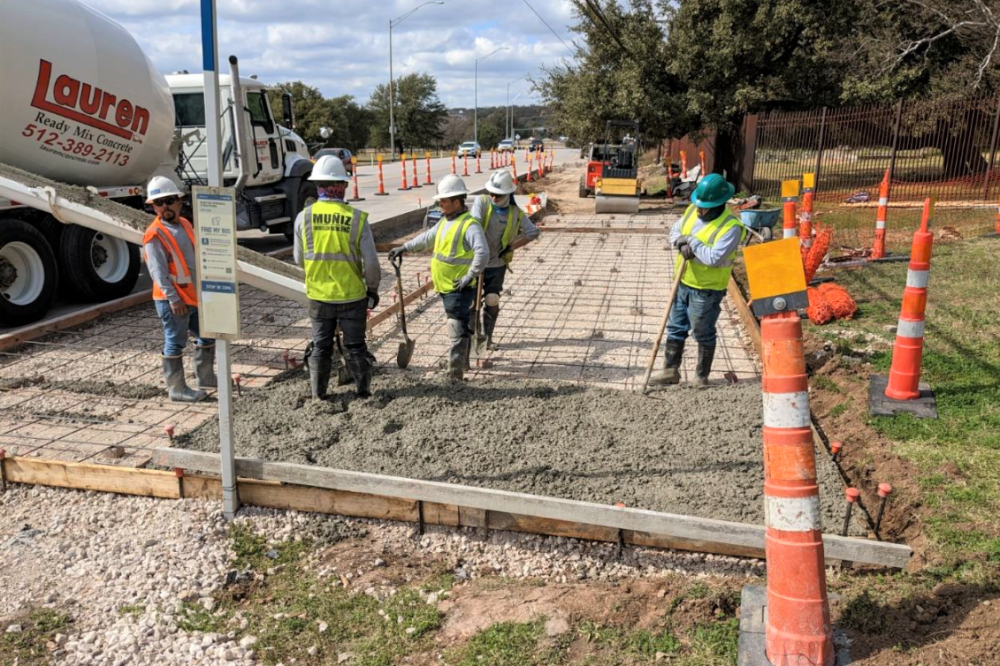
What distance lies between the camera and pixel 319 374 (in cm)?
526

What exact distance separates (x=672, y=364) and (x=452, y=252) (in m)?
1.96

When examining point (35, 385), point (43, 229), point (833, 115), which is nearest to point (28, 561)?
point (35, 385)

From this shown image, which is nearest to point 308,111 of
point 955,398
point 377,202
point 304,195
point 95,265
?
point 377,202

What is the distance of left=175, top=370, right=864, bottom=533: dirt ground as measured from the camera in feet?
13.3

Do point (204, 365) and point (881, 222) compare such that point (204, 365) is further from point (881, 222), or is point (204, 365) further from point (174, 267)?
point (881, 222)

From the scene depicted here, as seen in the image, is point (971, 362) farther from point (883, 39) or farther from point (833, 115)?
point (883, 39)

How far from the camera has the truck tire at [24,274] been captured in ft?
24.7

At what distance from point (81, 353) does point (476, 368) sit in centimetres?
382

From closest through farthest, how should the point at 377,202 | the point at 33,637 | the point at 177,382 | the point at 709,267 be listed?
the point at 33,637 < the point at 709,267 < the point at 177,382 < the point at 377,202

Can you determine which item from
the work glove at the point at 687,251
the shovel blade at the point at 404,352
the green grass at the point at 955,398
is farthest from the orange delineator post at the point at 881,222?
the shovel blade at the point at 404,352

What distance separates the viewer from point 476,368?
6.56 metres

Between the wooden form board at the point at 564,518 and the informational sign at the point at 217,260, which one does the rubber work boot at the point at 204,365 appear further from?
the informational sign at the point at 217,260

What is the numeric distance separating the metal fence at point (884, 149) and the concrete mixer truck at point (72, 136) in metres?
14.7

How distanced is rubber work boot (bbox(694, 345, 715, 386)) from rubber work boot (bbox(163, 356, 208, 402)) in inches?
155
